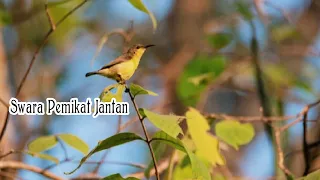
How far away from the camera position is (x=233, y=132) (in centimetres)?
90

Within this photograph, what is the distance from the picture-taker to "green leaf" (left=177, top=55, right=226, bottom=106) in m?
1.08

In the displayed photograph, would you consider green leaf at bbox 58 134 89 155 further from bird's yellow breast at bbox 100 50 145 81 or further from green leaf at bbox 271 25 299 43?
green leaf at bbox 271 25 299 43

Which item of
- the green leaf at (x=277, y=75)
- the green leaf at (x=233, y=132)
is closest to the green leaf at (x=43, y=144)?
the green leaf at (x=233, y=132)

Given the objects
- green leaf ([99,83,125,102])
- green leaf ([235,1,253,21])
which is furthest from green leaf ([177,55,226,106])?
green leaf ([99,83,125,102])

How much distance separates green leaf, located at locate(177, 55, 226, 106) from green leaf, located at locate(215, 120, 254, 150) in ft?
0.58

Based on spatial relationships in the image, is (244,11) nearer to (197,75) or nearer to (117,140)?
(197,75)

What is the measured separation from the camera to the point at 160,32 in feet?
9.16

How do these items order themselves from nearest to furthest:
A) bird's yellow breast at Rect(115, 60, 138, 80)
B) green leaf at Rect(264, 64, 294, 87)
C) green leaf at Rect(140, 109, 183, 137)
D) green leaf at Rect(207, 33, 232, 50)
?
1. green leaf at Rect(140, 109, 183, 137)
2. bird's yellow breast at Rect(115, 60, 138, 80)
3. green leaf at Rect(207, 33, 232, 50)
4. green leaf at Rect(264, 64, 294, 87)

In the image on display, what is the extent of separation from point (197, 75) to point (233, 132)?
25 centimetres

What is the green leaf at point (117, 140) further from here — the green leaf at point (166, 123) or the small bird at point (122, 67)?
the small bird at point (122, 67)

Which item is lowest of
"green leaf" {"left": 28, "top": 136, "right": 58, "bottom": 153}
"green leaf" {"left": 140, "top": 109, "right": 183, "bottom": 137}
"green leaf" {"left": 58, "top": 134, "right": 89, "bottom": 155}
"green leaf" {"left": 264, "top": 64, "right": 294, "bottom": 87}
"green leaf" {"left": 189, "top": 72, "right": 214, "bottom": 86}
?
"green leaf" {"left": 140, "top": 109, "right": 183, "bottom": 137}

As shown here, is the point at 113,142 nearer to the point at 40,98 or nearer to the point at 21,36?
the point at 40,98

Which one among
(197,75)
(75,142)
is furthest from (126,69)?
(197,75)

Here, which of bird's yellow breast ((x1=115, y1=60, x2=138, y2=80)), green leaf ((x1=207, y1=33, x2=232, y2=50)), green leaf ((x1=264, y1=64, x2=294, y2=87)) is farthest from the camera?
green leaf ((x1=264, y1=64, x2=294, y2=87))
